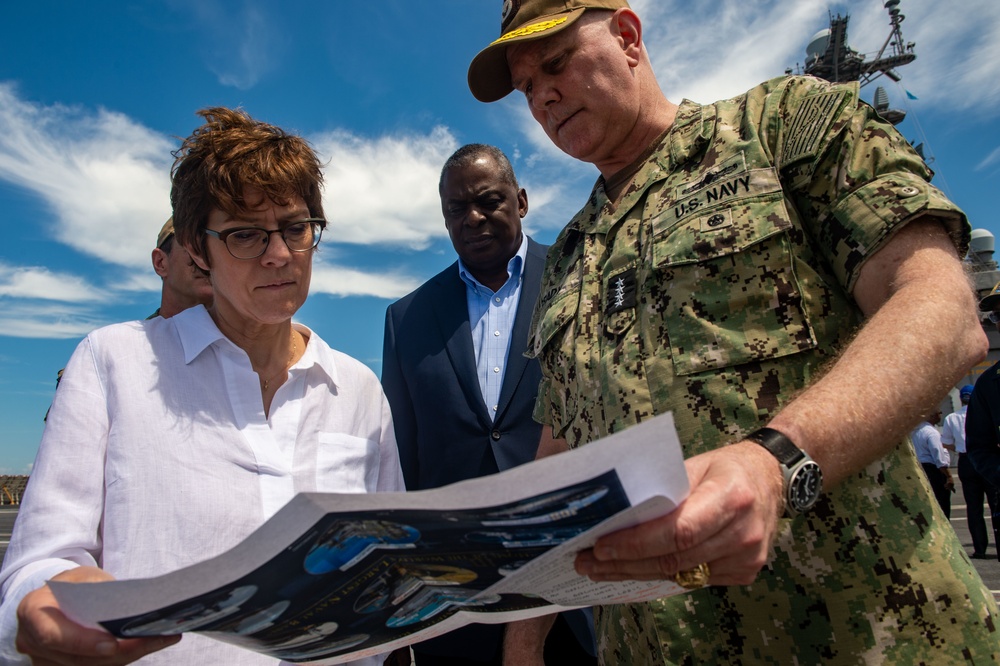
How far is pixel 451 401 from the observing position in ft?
10.4

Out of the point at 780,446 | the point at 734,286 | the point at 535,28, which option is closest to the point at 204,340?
the point at 535,28

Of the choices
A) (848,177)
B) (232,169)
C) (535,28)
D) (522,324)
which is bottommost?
(848,177)

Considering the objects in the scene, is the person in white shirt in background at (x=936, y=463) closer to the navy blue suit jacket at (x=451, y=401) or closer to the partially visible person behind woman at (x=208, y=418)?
the navy blue suit jacket at (x=451, y=401)

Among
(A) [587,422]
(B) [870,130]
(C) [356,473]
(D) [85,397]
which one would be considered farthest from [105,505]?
(B) [870,130]

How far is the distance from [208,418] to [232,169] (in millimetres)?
672

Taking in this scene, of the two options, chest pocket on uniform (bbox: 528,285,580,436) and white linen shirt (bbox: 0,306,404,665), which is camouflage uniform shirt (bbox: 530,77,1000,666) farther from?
white linen shirt (bbox: 0,306,404,665)

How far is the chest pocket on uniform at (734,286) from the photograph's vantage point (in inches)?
53.9

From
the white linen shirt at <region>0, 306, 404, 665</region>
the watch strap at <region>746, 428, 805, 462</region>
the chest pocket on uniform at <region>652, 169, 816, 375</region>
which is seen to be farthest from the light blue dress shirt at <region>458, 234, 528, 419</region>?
the watch strap at <region>746, 428, 805, 462</region>

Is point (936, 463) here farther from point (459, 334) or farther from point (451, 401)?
point (451, 401)

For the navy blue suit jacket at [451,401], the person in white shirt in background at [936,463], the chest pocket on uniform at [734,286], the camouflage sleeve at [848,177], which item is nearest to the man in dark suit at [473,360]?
the navy blue suit jacket at [451,401]

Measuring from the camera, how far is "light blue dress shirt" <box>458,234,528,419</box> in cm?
328

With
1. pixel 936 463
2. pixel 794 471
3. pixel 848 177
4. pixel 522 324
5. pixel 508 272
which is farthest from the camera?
pixel 936 463

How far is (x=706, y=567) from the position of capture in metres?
0.89

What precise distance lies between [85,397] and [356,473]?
0.68m
